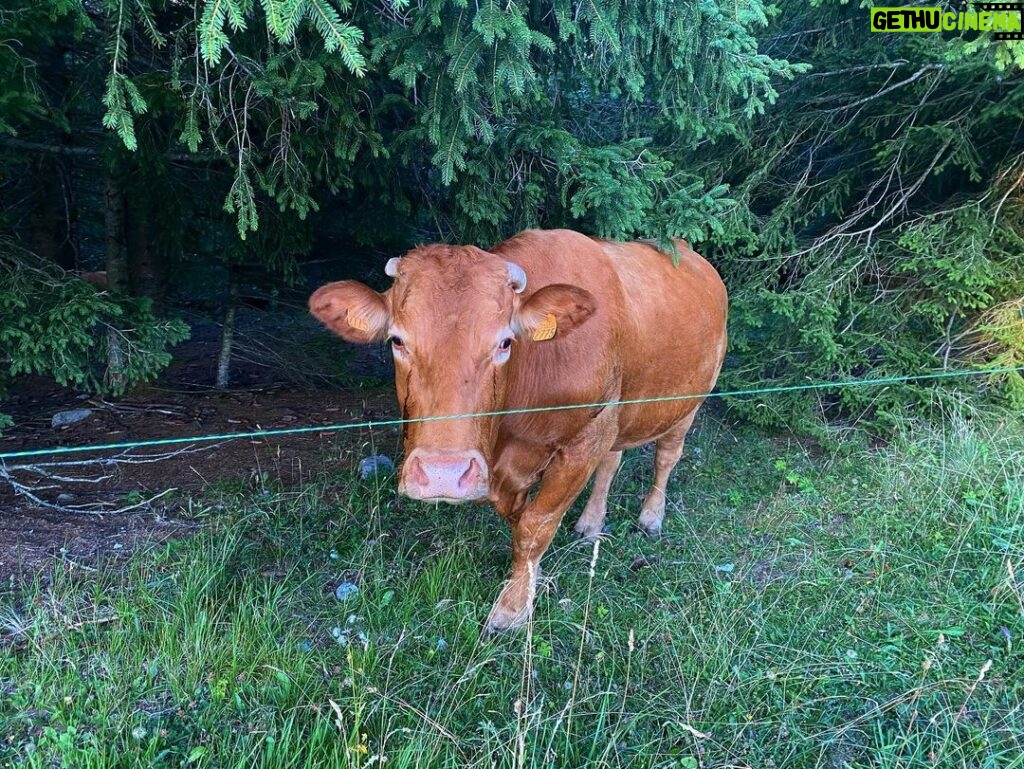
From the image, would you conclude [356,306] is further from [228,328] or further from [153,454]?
[228,328]

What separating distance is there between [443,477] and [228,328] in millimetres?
4900

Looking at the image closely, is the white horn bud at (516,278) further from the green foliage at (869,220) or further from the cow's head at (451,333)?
the green foliage at (869,220)

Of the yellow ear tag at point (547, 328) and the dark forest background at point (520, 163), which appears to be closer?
the yellow ear tag at point (547, 328)

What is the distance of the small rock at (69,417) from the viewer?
208 inches

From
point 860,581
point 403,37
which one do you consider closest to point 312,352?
point 403,37

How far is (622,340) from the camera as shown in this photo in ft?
12.9

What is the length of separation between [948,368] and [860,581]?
3541 millimetres

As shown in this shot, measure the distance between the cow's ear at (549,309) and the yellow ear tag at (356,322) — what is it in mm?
750

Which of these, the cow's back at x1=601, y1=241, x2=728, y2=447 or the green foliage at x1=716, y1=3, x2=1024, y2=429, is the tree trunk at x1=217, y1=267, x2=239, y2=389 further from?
the green foliage at x1=716, y1=3, x2=1024, y2=429

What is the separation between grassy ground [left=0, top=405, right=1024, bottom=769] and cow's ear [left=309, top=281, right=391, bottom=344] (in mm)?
1331

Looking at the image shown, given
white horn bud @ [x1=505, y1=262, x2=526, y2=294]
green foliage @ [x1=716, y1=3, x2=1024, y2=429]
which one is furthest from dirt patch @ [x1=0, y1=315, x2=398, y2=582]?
green foliage @ [x1=716, y1=3, x2=1024, y2=429]

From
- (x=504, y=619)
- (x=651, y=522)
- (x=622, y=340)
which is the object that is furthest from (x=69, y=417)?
(x=651, y=522)

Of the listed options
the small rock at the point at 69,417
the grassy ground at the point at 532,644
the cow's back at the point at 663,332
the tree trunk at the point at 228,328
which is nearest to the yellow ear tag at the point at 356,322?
the grassy ground at the point at 532,644

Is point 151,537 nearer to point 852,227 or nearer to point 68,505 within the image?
point 68,505
